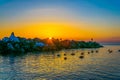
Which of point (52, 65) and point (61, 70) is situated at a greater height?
point (52, 65)

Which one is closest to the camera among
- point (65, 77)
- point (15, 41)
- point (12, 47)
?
point (65, 77)

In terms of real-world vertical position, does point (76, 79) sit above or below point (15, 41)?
below

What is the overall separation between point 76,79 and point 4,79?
18.9 metres

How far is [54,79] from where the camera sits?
165 feet

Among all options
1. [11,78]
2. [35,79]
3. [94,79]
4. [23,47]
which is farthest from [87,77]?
[23,47]

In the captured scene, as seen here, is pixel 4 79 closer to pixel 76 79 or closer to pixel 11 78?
pixel 11 78

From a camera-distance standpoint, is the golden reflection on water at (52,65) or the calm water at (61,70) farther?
the golden reflection on water at (52,65)

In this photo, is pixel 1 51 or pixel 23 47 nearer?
pixel 1 51

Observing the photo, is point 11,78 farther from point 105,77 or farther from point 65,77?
point 105,77

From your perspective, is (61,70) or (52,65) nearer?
(61,70)

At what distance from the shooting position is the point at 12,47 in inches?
7018

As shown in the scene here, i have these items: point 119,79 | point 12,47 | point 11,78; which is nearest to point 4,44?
point 12,47

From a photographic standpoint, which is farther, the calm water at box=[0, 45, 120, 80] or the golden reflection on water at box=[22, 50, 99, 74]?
Result: the golden reflection on water at box=[22, 50, 99, 74]

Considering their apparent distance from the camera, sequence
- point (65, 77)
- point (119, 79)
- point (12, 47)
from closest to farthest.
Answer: point (119, 79), point (65, 77), point (12, 47)
